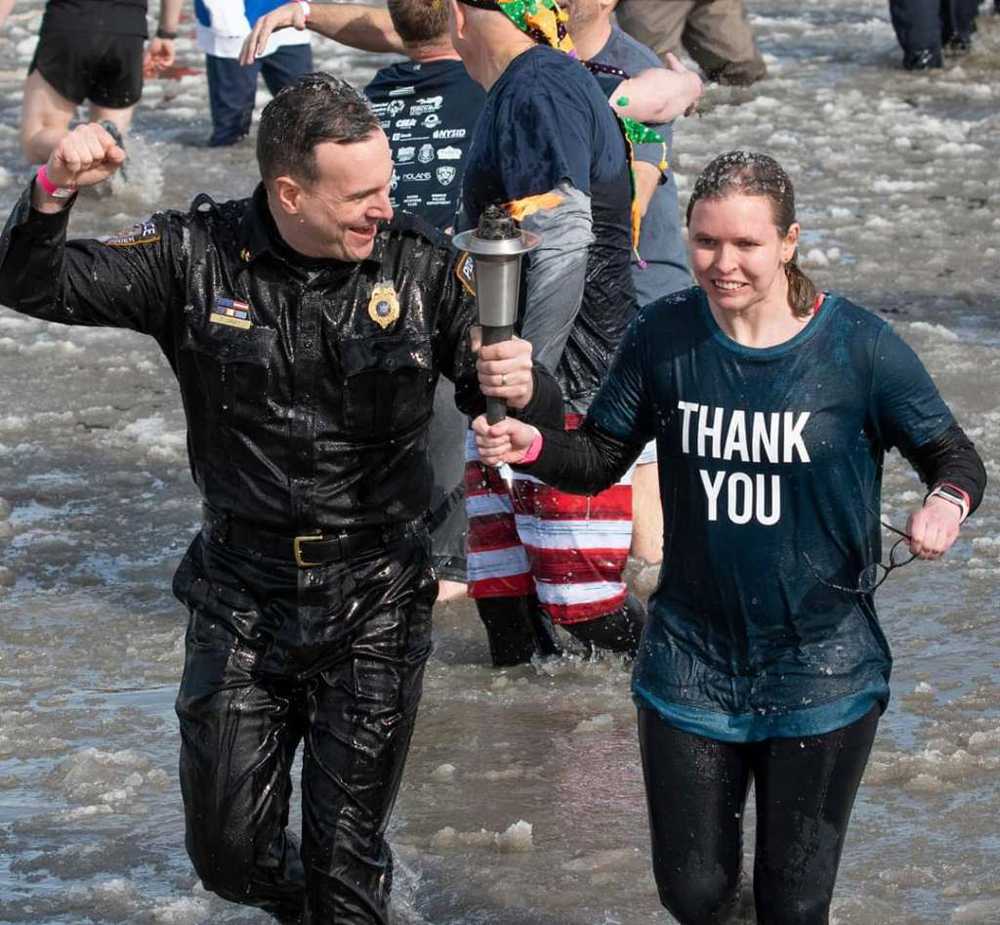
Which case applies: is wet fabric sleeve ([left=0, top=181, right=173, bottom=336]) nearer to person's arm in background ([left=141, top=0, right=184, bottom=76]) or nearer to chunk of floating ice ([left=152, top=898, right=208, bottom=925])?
chunk of floating ice ([left=152, top=898, right=208, bottom=925])

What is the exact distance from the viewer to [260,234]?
13.5 feet

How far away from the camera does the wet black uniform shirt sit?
160 inches

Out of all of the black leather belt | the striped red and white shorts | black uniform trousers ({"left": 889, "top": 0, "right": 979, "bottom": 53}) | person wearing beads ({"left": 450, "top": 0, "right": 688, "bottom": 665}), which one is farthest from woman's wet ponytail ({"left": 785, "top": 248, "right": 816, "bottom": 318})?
black uniform trousers ({"left": 889, "top": 0, "right": 979, "bottom": 53})

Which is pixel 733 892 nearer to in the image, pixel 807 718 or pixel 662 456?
pixel 807 718

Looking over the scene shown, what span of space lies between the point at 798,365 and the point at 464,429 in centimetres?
308

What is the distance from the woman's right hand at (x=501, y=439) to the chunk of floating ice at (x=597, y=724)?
6.43 feet

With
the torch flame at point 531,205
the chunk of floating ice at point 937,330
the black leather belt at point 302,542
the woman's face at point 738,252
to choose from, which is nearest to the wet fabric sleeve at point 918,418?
the woman's face at point 738,252

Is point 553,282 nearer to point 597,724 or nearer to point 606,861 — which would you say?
point 597,724

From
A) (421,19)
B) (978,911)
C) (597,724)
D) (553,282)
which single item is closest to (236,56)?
(421,19)

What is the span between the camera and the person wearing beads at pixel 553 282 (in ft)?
17.3

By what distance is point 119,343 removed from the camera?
9.70 m

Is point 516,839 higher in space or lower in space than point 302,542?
lower

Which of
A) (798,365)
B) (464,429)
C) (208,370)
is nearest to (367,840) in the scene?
(208,370)

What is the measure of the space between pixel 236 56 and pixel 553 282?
23.7 ft
